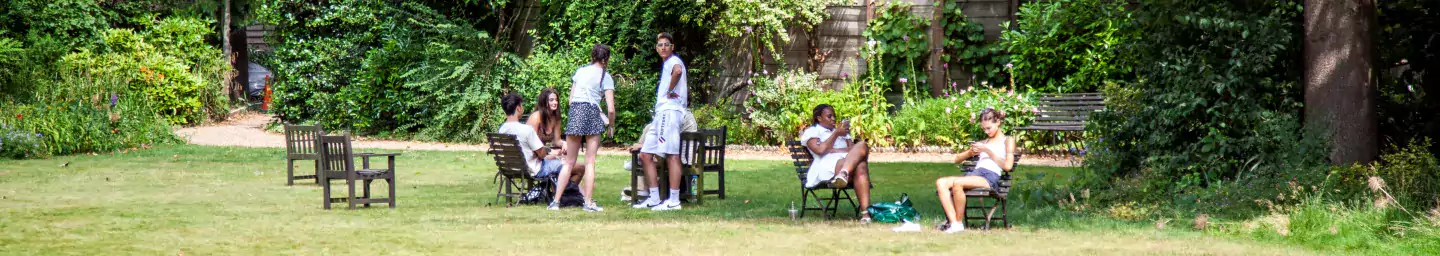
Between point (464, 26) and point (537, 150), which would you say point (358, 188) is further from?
point (464, 26)

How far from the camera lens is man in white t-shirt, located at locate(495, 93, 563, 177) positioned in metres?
9.31

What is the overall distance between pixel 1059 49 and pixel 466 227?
9821 mm

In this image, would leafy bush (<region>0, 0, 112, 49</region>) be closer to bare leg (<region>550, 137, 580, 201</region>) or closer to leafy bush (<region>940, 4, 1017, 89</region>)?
leafy bush (<region>940, 4, 1017, 89</region>)

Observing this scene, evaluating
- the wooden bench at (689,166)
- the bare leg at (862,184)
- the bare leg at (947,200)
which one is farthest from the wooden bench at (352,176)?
the bare leg at (947,200)

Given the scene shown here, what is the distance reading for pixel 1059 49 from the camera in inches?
627

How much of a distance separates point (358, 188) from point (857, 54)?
7534 millimetres

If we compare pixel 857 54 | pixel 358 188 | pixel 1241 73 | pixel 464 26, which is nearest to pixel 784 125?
pixel 857 54

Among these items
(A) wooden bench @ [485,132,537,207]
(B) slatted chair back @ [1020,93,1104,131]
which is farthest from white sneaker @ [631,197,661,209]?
(B) slatted chair back @ [1020,93,1104,131]

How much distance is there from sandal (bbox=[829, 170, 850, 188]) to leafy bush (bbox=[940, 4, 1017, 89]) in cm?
850

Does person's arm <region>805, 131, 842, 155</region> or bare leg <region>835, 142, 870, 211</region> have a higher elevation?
person's arm <region>805, 131, 842, 155</region>

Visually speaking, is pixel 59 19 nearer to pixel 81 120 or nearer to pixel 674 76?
pixel 81 120

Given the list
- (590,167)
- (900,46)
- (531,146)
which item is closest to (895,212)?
(590,167)

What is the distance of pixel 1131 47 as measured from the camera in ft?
30.0

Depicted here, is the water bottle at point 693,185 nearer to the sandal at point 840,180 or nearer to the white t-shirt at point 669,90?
the white t-shirt at point 669,90
